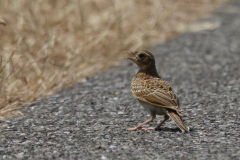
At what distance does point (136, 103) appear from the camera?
7.42m

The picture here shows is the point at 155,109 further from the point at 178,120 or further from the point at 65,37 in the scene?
the point at 65,37

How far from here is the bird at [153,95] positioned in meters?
5.47

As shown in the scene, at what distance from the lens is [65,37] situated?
404 inches

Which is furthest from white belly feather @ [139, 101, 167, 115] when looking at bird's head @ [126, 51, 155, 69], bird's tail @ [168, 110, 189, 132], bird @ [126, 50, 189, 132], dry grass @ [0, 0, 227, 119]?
dry grass @ [0, 0, 227, 119]

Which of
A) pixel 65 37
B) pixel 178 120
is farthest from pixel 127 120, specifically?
pixel 65 37

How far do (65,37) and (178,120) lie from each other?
5483mm

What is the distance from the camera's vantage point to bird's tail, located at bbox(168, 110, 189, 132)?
5324mm

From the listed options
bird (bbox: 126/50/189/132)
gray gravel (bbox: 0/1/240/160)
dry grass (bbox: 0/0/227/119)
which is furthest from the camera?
dry grass (bbox: 0/0/227/119)

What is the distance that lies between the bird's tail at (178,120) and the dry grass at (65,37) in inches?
103

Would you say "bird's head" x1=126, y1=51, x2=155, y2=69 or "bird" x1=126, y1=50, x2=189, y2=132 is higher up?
"bird's head" x1=126, y1=51, x2=155, y2=69

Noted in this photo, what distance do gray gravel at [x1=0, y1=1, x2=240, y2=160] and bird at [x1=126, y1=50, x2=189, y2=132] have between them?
0.77 ft

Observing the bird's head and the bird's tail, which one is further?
the bird's head

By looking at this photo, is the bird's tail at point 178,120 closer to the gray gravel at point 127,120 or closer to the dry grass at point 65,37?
the gray gravel at point 127,120

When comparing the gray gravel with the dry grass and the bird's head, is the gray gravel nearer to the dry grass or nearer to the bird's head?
the dry grass
